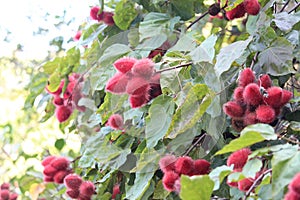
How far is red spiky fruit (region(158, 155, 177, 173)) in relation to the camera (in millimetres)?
665

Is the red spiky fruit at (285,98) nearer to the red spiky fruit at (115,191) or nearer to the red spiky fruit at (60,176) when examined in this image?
the red spiky fruit at (115,191)

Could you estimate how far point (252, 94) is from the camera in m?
0.62

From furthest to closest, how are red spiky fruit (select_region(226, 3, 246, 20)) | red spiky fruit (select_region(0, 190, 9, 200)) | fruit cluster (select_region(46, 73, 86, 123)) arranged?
red spiky fruit (select_region(0, 190, 9, 200))
fruit cluster (select_region(46, 73, 86, 123))
red spiky fruit (select_region(226, 3, 246, 20))

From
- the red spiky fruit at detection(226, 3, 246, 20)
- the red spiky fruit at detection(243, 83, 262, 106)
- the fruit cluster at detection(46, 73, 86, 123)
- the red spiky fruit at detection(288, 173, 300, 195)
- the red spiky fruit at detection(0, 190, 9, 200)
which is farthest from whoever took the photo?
the red spiky fruit at detection(0, 190, 9, 200)

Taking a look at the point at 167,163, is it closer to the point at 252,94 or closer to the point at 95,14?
the point at 252,94

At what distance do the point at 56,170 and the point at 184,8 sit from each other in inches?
17.9

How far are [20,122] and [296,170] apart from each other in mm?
2719

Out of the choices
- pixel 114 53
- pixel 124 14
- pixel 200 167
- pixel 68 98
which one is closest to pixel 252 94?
pixel 200 167

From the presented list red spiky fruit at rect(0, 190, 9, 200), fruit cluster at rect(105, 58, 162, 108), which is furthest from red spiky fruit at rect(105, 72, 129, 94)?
red spiky fruit at rect(0, 190, 9, 200)

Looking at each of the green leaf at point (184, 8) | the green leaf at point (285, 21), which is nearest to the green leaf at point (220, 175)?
the green leaf at point (285, 21)

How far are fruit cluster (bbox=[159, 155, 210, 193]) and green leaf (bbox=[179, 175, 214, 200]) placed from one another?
0.43 feet

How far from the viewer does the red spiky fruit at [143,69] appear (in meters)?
0.69

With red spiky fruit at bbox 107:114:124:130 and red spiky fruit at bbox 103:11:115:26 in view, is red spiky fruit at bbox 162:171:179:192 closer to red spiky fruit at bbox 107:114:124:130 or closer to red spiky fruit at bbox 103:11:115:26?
red spiky fruit at bbox 107:114:124:130

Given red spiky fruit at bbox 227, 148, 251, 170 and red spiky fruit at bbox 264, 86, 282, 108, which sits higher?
red spiky fruit at bbox 264, 86, 282, 108
